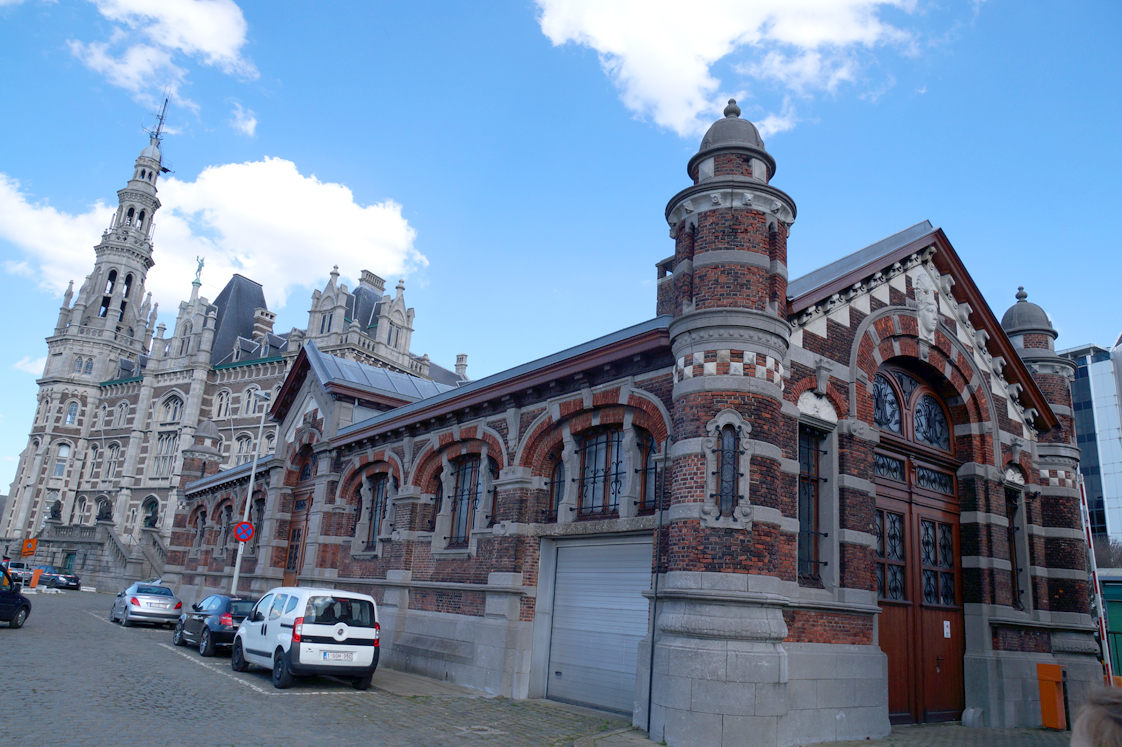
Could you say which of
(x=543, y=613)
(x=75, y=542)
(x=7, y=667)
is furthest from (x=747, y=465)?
(x=75, y=542)

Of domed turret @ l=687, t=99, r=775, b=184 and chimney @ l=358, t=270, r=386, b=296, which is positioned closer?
domed turret @ l=687, t=99, r=775, b=184

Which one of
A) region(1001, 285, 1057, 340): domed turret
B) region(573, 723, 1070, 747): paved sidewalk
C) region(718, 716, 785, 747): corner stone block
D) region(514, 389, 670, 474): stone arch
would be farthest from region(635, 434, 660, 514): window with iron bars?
region(1001, 285, 1057, 340): domed turret

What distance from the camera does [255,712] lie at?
10648mm

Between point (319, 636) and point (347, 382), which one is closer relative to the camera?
point (319, 636)

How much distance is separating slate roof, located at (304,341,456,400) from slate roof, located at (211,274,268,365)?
144 ft

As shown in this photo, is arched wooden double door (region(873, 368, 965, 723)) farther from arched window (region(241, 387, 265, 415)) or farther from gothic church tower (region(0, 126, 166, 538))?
gothic church tower (region(0, 126, 166, 538))

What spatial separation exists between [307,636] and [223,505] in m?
20.4

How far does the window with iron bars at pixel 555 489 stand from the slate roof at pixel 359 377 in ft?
27.3

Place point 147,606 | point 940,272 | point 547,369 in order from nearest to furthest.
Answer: point 547,369 → point 940,272 → point 147,606

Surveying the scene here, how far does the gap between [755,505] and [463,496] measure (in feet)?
28.0

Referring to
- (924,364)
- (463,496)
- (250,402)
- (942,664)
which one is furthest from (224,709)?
(250,402)

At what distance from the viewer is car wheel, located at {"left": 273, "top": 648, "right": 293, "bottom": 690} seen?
1282 cm

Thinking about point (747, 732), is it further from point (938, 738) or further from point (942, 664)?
point (942, 664)

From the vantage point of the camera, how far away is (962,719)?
13766mm
